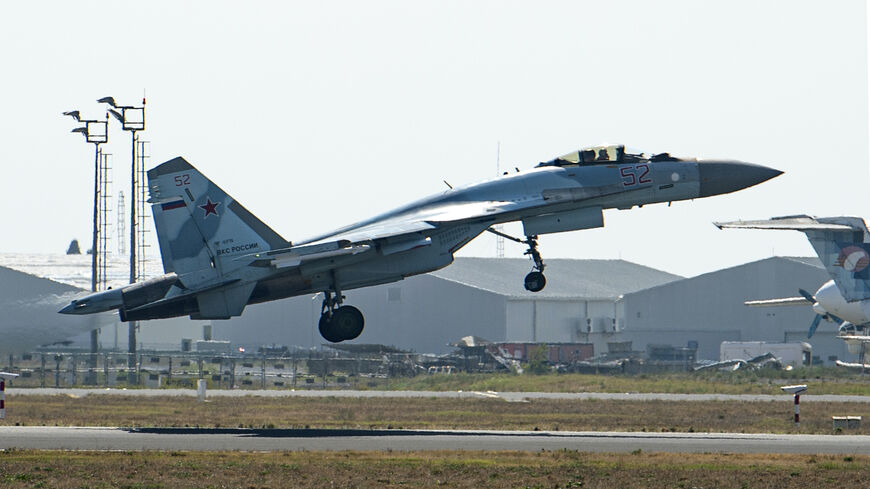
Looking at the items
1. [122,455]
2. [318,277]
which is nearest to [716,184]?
[318,277]

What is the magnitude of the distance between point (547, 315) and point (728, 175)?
62007 millimetres

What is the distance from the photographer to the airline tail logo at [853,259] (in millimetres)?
55062

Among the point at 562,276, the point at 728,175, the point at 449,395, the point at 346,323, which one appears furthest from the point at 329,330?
the point at 562,276

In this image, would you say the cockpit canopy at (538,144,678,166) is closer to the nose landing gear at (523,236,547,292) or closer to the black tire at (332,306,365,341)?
the nose landing gear at (523,236,547,292)

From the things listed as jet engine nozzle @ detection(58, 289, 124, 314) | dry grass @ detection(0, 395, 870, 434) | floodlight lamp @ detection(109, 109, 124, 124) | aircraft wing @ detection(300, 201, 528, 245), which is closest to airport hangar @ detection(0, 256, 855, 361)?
floodlight lamp @ detection(109, 109, 124, 124)

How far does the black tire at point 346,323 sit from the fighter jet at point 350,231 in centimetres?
3

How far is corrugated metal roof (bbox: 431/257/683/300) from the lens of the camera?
9638 cm

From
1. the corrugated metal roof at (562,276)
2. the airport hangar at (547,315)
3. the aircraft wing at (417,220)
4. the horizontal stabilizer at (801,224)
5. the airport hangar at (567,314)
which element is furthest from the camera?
the corrugated metal roof at (562,276)

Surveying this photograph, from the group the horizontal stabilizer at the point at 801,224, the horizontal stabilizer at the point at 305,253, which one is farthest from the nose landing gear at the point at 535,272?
the horizontal stabilizer at the point at 801,224

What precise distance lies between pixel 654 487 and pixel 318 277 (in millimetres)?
12785

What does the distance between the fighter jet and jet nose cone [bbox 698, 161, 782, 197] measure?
0.54 feet

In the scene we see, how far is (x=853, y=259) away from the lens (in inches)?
2172

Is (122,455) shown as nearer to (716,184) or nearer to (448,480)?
(448,480)

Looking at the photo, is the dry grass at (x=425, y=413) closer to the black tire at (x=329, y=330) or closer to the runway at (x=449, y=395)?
the runway at (x=449, y=395)
